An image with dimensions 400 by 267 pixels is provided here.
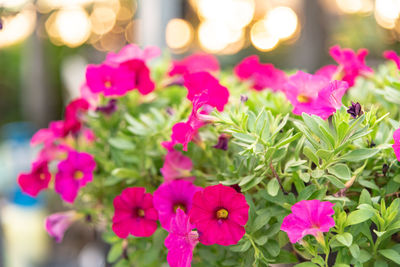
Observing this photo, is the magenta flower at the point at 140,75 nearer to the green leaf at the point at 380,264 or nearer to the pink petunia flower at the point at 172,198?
the pink petunia flower at the point at 172,198

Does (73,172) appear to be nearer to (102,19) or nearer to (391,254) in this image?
(391,254)

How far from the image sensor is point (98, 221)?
0.79 m

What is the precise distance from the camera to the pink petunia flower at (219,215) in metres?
0.48

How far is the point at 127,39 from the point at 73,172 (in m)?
4.25

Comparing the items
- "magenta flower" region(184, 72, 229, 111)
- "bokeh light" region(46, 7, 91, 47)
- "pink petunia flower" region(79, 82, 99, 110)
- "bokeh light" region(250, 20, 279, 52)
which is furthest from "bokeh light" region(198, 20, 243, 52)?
"magenta flower" region(184, 72, 229, 111)

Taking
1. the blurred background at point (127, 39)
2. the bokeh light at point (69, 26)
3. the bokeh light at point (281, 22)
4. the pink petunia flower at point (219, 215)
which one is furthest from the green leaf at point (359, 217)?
the bokeh light at point (69, 26)

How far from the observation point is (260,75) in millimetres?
876

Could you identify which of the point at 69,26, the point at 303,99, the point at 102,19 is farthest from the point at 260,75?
the point at 69,26

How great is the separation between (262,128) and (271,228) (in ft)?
0.42

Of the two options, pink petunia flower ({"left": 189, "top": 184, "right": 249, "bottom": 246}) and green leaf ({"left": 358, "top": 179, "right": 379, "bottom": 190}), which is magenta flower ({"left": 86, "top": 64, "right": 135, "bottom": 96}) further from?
green leaf ({"left": 358, "top": 179, "right": 379, "bottom": 190})

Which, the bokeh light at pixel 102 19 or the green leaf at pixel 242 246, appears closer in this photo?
the green leaf at pixel 242 246

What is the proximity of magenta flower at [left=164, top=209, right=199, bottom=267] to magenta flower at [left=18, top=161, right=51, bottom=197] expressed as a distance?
1.06 ft

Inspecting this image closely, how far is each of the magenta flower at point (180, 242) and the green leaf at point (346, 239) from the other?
165 mm

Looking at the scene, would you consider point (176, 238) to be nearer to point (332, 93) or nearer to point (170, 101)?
point (332, 93)
